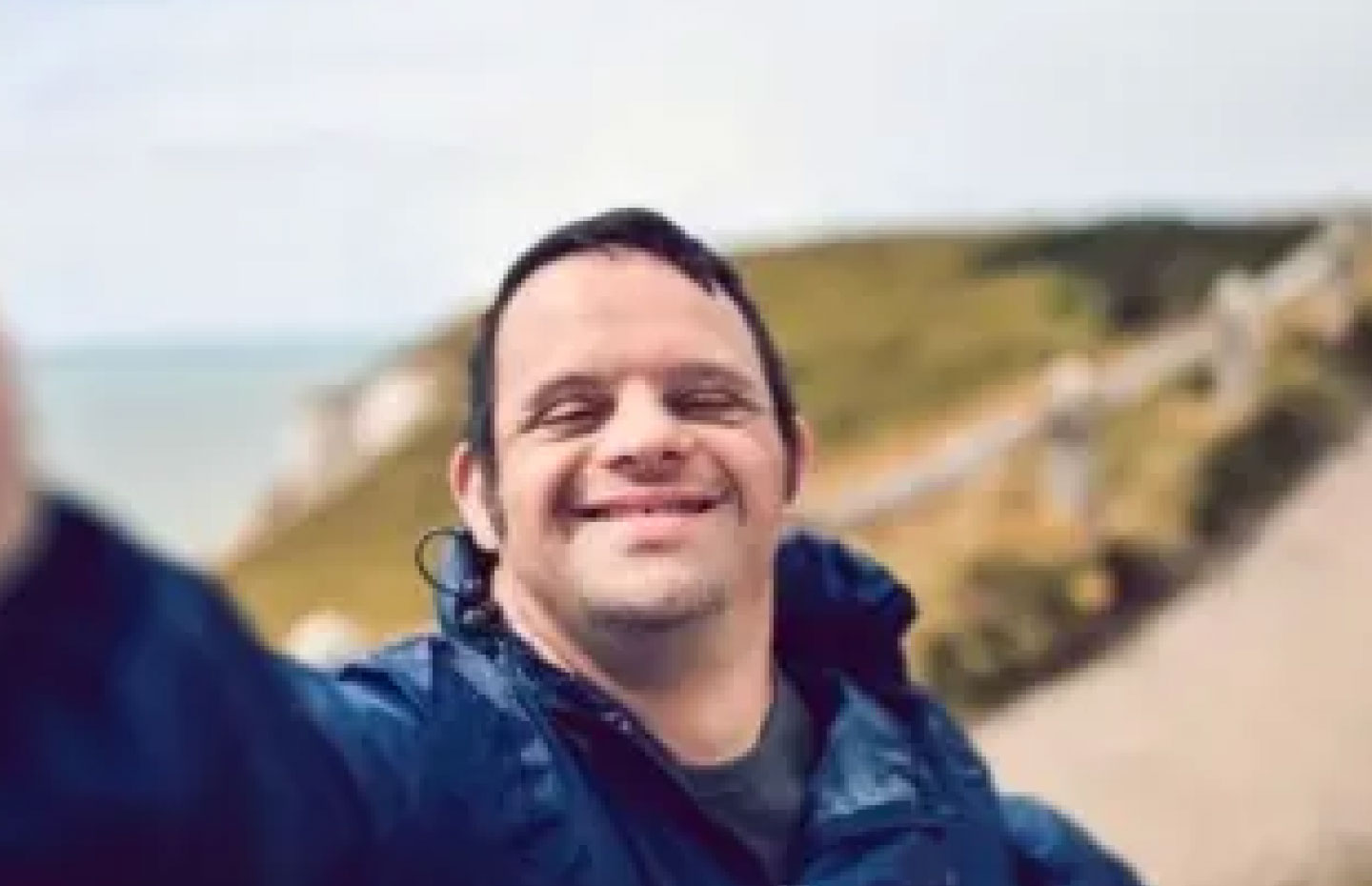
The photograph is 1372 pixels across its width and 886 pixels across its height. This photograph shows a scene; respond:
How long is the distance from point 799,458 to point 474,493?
33 cm

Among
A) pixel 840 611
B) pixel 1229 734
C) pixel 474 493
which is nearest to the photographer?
pixel 474 493

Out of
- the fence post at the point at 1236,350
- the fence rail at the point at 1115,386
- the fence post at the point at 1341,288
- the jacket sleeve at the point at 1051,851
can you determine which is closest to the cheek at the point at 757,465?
the jacket sleeve at the point at 1051,851

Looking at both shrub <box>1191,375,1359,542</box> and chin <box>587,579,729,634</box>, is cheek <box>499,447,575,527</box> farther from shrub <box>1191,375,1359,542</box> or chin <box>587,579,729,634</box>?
shrub <box>1191,375,1359,542</box>

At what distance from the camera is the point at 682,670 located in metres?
2.62

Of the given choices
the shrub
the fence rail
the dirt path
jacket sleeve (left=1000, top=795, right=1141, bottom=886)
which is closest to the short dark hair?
jacket sleeve (left=1000, top=795, right=1141, bottom=886)

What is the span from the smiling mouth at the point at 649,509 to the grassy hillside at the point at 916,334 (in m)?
18.1

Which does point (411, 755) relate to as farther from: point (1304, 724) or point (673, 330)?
→ point (1304, 724)

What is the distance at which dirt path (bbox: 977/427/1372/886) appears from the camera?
31.2 feet

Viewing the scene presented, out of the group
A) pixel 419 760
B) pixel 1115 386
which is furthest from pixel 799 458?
pixel 1115 386

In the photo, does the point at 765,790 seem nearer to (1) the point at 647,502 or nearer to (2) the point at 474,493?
(1) the point at 647,502

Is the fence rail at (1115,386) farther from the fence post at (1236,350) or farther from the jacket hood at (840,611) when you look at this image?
the jacket hood at (840,611)

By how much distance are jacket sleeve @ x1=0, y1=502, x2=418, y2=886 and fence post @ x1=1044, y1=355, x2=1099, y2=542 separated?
38.1 feet

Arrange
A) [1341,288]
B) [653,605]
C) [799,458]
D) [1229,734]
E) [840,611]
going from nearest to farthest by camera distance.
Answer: [653,605] < [799,458] < [840,611] < [1229,734] < [1341,288]

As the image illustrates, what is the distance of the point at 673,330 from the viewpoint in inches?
104
